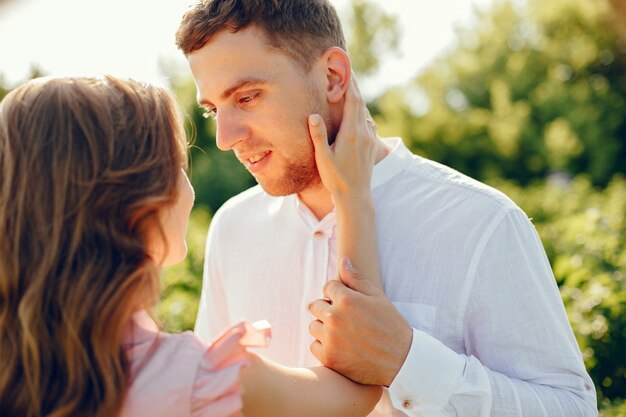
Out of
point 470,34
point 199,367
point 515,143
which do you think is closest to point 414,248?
point 199,367

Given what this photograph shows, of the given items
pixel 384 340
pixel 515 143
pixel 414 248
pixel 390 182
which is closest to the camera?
pixel 384 340

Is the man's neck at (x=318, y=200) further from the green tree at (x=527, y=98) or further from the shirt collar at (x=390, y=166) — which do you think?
the green tree at (x=527, y=98)

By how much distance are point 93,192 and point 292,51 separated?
113 centimetres

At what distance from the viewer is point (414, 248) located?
251 centimetres

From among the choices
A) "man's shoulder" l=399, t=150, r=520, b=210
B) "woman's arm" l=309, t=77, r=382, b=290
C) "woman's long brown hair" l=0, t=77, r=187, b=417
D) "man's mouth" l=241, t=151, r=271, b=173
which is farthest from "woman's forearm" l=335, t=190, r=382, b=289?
"woman's long brown hair" l=0, t=77, r=187, b=417

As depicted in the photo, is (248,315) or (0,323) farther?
(248,315)

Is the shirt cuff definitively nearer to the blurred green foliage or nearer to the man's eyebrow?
the man's eyebrow

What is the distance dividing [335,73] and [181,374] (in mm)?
1364

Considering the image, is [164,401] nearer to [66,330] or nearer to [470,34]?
[66,330]

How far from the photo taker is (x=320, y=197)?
2.79 m

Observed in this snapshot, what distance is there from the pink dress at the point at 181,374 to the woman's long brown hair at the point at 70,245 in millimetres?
46

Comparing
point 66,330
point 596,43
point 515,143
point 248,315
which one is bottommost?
point 515,143

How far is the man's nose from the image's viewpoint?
2617 millimetres

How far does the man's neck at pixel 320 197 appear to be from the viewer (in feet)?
9.00
